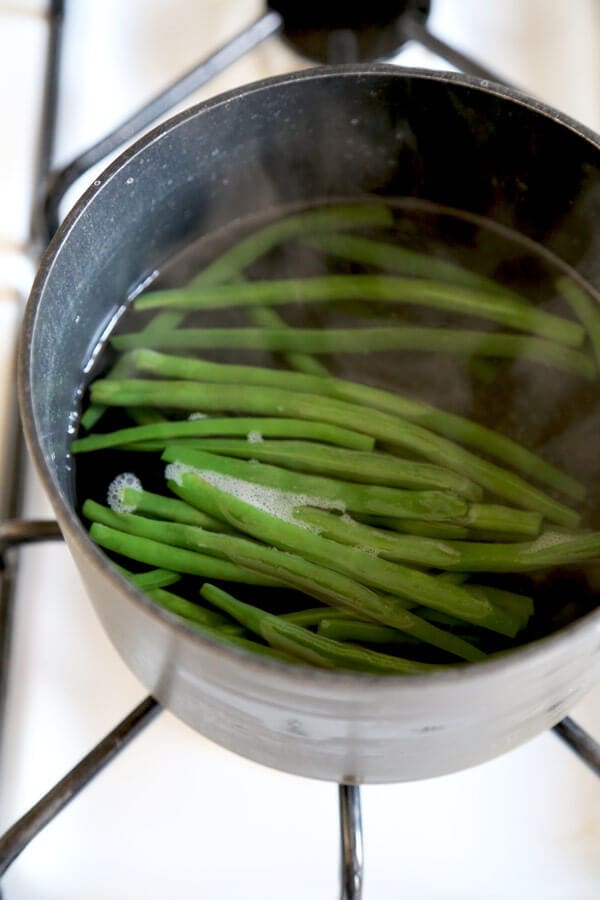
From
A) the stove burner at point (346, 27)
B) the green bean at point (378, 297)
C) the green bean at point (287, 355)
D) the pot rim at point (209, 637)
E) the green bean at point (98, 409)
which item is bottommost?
the pot rim at point (209, 637)

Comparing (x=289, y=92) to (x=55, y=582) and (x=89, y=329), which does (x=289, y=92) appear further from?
(x=55, y=582)

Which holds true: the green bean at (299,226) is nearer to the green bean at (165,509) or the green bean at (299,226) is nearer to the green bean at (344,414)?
the green bean at (344,414)

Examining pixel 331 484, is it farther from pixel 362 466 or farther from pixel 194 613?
pixel 194 613

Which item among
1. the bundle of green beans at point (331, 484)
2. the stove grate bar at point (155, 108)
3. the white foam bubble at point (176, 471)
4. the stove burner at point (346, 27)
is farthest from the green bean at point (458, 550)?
the stove burner at point (346, 27)

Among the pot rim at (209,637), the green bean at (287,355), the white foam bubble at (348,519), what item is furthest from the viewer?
the green bean at (287,355)

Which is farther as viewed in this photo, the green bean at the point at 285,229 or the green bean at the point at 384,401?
the green bean at the point at 285,229

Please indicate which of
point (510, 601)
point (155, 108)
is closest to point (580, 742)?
point (510, 601)

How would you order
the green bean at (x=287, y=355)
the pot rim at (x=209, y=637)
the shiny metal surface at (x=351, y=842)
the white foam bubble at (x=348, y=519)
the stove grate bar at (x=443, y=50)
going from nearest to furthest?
the pot rim at (x=209, y=637)
the shiny metal surface at (x=351, y=842)
the white foam bubble at (x=348, y=519)
the green bean at (x=287, y=355)
the stove grate bar at (x=443, y=50)
